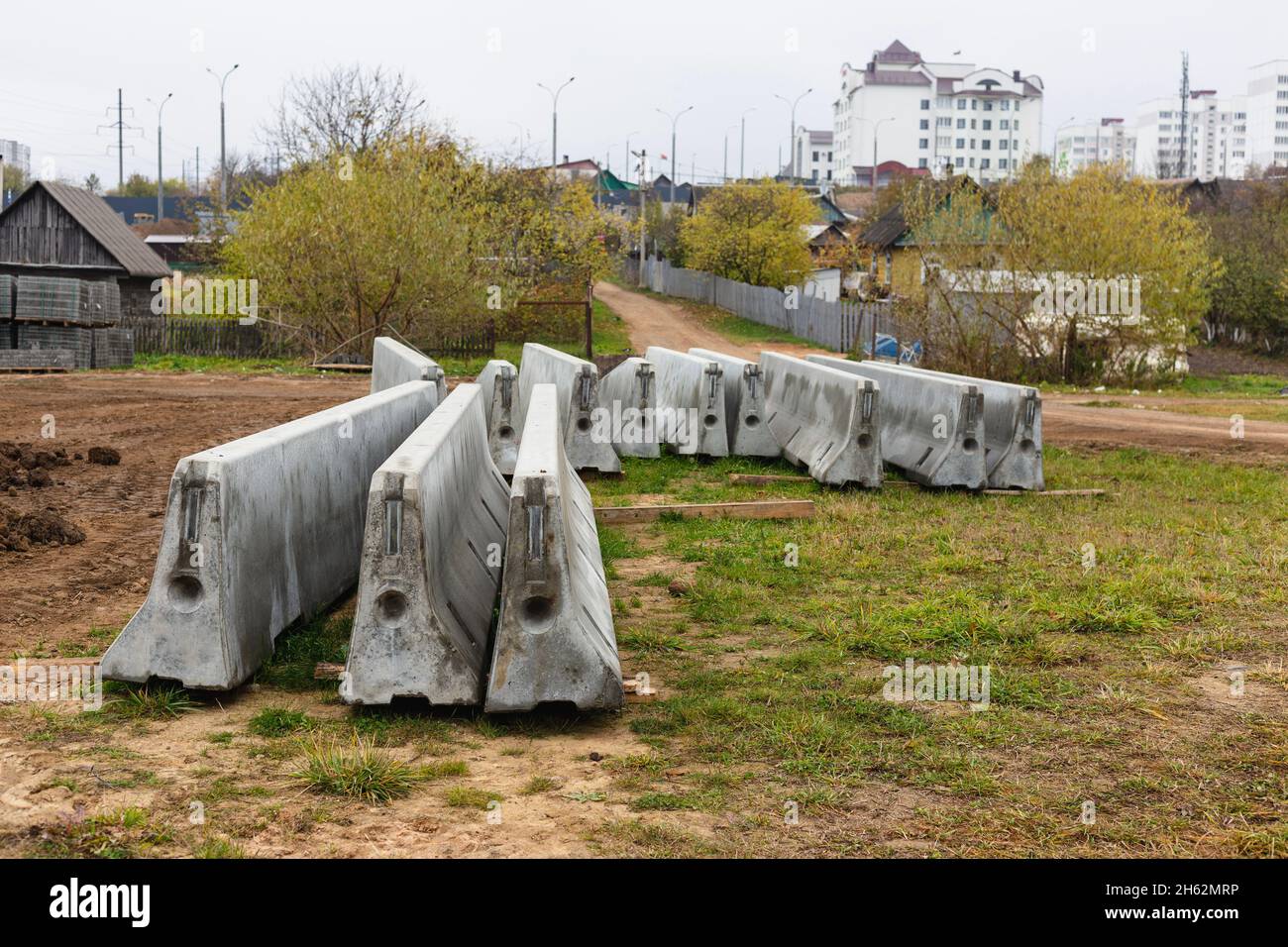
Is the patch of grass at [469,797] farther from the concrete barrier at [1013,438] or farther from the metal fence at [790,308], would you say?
the metal fence at [790,308]

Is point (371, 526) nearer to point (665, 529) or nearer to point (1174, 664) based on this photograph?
point (1174, 664)

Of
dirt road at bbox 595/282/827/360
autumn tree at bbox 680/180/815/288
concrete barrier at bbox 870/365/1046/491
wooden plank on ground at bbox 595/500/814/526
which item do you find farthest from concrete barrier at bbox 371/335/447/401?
autumn tree at bbox 680/180/815/288

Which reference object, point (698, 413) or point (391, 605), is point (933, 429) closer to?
point (698, 413)

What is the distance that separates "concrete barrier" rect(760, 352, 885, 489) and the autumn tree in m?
43.0

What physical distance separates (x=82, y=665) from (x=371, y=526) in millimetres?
1751

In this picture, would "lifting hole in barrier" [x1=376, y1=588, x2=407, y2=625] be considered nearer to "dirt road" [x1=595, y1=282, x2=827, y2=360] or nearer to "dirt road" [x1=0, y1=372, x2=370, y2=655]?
"dirt road" [x1=0, y1=372, x2=370, y2=655]

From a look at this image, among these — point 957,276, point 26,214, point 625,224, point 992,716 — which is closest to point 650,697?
point 992,716

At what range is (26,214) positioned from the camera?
4400cm

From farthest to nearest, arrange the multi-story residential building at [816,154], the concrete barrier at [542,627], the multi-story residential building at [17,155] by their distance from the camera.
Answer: the multi-story residential building at [816,154] → the multi-story residential building at [17,155] → the concrete barrier at [542,627]

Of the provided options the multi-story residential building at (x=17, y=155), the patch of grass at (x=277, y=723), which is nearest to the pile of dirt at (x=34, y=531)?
the patch of grass at (x=277, y=723)

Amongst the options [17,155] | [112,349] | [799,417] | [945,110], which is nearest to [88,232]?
[112,349]

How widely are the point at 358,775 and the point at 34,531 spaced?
570 cm

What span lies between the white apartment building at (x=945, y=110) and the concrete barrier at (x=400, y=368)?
458ft

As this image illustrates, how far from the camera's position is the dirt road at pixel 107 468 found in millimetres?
7754
